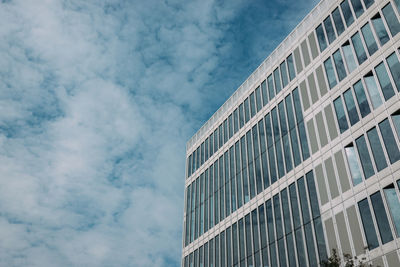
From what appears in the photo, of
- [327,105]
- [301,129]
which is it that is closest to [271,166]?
[301,129]

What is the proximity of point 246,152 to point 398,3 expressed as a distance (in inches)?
788

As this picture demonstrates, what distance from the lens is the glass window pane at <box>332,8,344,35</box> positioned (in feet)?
110

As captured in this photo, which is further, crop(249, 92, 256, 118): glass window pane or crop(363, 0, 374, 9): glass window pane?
crop(249, 92, 256, 118): glass window pane

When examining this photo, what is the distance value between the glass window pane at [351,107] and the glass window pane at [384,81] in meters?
2.55

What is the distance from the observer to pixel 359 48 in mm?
31078

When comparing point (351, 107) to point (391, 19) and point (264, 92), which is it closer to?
point (391, 19)

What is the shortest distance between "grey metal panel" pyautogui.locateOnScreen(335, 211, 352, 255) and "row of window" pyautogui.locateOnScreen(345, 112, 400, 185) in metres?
2.56

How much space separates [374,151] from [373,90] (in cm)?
457

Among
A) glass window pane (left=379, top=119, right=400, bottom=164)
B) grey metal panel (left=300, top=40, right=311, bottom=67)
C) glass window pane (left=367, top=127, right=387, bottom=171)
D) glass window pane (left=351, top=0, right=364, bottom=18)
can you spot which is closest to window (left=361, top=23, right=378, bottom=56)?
glass window pane (left=351, top=0, right=364, bottom=18)

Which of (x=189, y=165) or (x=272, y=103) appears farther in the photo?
(x=189, y=165)

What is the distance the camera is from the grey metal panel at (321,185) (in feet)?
97.8

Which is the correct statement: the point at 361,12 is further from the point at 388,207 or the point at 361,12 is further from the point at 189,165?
the point at 189,165

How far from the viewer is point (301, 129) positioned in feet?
114

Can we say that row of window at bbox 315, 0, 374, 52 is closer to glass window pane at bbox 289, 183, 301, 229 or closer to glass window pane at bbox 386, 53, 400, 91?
glass window pane at bbox 386, 53, 400, 91
